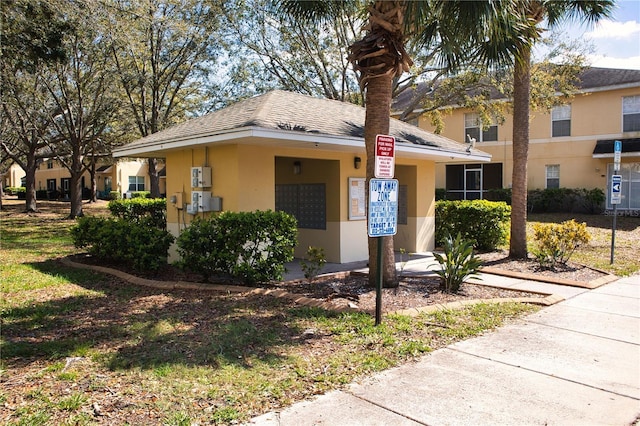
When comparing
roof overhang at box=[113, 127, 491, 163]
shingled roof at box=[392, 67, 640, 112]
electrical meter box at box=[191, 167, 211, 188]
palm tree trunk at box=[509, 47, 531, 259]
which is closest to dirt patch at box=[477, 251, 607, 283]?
palm tree trunk at box=[509, 47, 531, 259]

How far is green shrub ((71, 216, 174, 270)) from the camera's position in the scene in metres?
9.50

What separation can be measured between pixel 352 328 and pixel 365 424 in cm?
238

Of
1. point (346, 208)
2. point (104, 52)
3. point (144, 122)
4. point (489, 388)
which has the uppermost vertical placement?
point (104, 52)

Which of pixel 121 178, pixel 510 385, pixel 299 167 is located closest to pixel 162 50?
pixel 299 167

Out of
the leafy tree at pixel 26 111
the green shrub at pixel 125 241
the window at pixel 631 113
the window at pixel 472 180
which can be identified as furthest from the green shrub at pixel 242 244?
the window at pixel 631 113

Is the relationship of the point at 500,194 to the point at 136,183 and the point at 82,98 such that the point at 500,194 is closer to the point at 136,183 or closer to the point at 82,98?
the point at 82,98

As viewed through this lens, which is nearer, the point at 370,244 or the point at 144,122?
the point at 370,244

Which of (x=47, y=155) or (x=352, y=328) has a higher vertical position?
(x=47, y=155)

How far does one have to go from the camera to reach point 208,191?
33.0ft

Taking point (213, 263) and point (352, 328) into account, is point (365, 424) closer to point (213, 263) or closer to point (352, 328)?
point (352, 328)

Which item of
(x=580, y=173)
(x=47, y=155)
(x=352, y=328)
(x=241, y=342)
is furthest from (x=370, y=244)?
(x=47, y=155)

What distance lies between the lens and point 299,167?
12133 mm

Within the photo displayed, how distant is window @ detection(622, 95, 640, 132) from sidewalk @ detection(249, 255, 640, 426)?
1885 centimetres

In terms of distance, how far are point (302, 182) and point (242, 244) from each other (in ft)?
14.0
